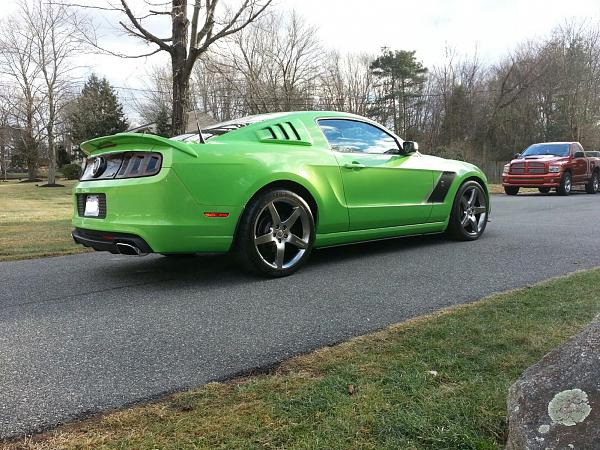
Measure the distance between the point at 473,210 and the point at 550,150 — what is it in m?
12.4

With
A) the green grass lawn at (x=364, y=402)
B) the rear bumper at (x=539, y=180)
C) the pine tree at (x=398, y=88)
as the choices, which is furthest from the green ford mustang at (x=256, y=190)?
the pine tree at (x=398, y=88)

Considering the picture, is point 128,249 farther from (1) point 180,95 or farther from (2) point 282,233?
(1) point 180,95

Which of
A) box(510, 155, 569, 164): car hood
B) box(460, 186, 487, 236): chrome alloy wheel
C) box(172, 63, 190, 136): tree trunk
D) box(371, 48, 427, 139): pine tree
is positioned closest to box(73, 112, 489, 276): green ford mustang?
box(460, 186, 487, 236): chrome alloy wheel

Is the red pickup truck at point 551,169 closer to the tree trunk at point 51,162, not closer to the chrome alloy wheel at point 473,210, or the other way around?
the chrome alloy wheel at point 473,210

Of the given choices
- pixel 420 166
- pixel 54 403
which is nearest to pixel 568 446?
pixel 54 403

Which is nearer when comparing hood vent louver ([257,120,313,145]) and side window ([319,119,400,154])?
hood vent louver ([257,120,313,145])

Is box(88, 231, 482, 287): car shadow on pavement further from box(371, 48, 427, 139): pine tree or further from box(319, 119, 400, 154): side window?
box(371, 48, 427, 139): pine tree

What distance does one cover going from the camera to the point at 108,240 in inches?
162

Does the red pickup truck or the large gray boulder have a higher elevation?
the red pickup truck

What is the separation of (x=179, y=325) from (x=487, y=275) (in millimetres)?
2754

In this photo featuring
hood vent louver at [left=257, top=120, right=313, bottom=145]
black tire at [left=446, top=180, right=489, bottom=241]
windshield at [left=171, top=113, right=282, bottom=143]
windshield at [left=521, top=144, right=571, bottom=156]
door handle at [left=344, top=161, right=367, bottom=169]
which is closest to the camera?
windshield at [left=171, top=113, right=282, bottom=143]

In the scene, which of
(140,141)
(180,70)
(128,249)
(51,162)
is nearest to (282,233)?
(128,249)

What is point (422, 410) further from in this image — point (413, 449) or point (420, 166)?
point (420, 166)

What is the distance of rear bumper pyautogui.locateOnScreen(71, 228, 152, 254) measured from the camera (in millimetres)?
3943
